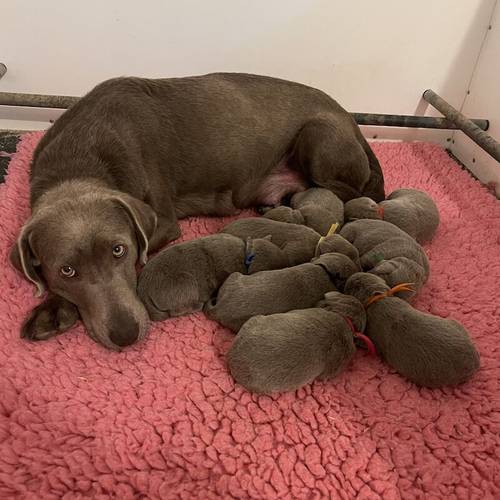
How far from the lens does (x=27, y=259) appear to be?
1.78m

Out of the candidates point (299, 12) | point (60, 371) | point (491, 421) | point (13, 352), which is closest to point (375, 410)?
point (491, 421)

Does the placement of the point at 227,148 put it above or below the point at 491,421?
above

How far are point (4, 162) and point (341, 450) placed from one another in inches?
97.3

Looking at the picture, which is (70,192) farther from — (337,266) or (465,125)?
(465,125)

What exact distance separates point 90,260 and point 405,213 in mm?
1517

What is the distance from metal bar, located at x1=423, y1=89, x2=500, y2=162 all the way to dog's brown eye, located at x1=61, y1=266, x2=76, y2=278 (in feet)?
7.83

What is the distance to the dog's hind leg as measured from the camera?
2.62m

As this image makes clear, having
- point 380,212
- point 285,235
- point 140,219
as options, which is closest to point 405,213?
point 380,212

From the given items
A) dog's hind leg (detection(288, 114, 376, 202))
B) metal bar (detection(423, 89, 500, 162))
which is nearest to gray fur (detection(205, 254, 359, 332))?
dog's hind leg (detection(288, 114, 376, 202))

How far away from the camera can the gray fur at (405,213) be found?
2408 mm

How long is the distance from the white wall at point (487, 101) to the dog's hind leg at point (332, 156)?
106cm

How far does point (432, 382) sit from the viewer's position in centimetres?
166

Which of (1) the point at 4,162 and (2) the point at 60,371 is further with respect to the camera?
(1) the point at 4,162

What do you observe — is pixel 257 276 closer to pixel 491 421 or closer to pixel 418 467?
pixel 418 467
